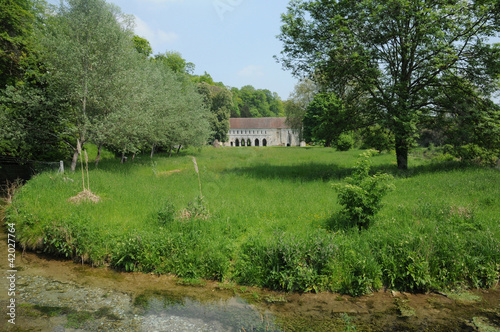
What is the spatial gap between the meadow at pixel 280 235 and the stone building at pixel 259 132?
9870 cm

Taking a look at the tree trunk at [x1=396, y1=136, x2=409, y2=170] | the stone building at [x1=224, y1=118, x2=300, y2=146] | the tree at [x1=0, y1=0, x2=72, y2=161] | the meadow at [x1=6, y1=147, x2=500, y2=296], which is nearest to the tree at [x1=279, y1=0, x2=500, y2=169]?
the tree trunk at [x1=396, y1=136, x2=409, y2=170]

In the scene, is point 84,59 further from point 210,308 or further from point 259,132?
point 259,132

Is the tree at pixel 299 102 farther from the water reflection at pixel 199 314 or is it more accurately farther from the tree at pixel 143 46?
the water reflection at pixel 199 314

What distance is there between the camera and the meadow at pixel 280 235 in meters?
6.50

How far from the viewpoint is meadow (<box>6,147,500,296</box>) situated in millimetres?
6504

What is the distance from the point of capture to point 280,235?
284 inches

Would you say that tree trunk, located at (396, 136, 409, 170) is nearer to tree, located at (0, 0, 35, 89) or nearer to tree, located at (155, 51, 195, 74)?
tree, located at (0, 0, 35, 89)

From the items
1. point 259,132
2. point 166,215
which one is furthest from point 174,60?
point 259,132

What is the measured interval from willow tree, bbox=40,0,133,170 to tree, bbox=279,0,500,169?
10158mm

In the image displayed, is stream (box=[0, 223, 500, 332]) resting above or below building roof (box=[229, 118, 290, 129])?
below

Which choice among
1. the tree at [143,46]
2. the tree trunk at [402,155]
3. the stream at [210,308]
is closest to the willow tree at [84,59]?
the stream at [210,308]

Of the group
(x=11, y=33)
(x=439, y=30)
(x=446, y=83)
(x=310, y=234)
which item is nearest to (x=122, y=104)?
(x=11, y=33)

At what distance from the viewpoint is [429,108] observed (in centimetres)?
1622

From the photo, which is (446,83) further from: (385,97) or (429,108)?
(385,97)
